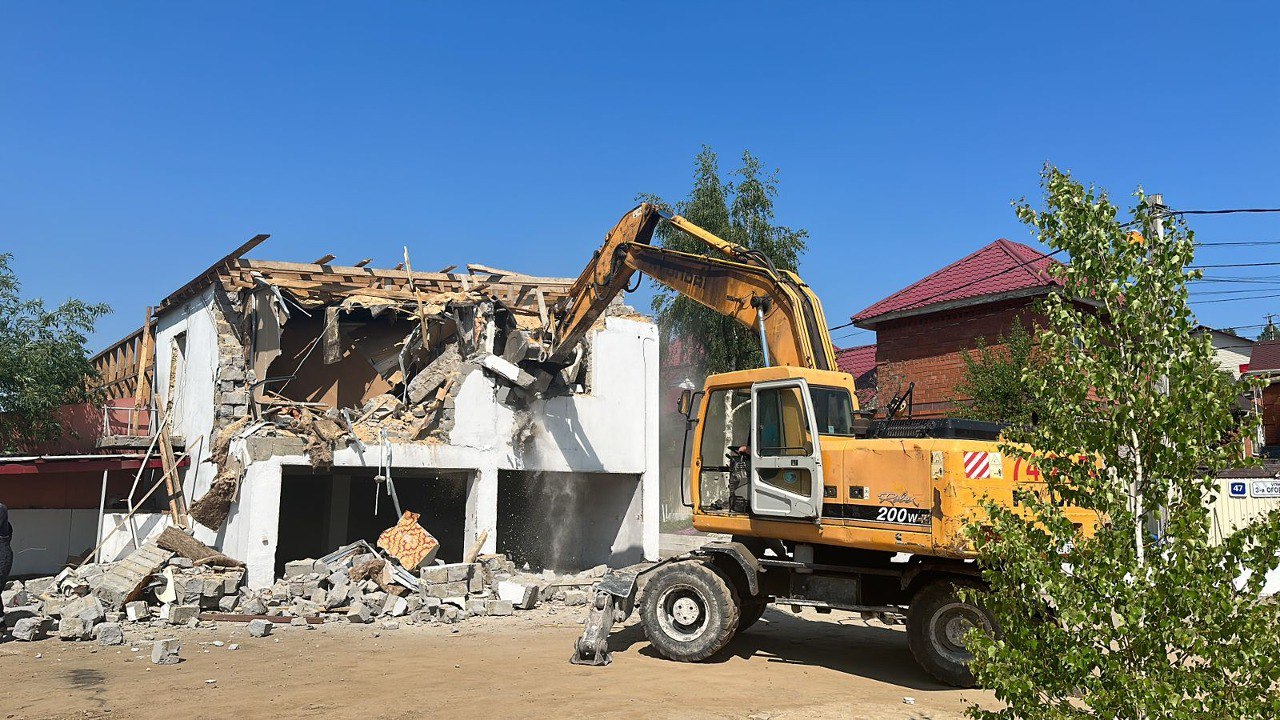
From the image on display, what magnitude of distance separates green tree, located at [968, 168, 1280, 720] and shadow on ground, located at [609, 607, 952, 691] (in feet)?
17.4

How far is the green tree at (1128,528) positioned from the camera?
13.1ft

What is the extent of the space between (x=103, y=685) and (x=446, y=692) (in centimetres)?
355

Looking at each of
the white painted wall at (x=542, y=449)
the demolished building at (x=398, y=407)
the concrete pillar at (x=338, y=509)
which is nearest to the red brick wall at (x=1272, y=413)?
the white painted wall at (x=542, y=449)

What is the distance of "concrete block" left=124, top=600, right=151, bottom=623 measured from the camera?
43.9ft

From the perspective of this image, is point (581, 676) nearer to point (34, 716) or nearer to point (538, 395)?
point (34, 716)

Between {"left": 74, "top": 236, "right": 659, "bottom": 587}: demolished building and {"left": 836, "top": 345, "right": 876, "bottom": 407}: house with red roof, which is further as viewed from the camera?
{"left": 836, "top": 345, "right": 876, "bottom": 407}: house with red roof

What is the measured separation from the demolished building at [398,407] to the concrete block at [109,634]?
3.52 meters

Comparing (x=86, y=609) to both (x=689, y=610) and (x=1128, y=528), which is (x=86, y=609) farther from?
(x=1128, y=528)

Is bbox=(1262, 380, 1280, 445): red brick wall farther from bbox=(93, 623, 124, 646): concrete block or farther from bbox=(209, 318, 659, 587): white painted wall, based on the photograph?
bbox=(93, 623, 124, 646): concrete block

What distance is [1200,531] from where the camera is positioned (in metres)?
4.12

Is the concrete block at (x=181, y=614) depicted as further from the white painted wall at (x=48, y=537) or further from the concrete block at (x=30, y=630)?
the white painted wall at (x=48, y=537)

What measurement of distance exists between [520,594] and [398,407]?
4799 mm

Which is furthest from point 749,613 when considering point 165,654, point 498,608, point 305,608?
point 305,608

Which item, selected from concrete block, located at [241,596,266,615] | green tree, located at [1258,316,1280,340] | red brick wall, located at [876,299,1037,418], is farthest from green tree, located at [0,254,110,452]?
green tree, located at [1258,316,1280,340]
